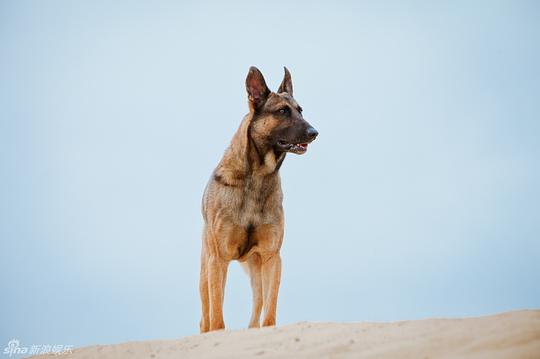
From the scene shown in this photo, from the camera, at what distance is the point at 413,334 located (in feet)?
16.5

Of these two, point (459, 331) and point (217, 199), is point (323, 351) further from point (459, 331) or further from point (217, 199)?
point (217, 199)

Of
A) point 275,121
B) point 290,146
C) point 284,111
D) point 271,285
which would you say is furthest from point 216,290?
point 284,111

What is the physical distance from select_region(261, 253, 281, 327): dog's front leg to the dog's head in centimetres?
161

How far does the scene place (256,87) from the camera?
8.87 metres

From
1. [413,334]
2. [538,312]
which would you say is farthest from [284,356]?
[538,312]

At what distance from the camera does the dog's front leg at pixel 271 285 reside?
337 inches

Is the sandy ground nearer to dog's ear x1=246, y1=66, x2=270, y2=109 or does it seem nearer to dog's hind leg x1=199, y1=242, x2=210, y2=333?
dog's hind leg x1=199, y1=242, x2=210, y2=333

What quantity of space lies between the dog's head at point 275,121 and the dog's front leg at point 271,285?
1610 millimetres

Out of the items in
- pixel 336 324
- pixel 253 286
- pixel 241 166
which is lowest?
pixel 336 324

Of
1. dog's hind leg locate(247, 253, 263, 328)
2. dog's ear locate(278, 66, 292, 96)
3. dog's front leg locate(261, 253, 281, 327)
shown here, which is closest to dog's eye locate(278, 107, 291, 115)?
dog's ear locate(278, 66, 292, 96)

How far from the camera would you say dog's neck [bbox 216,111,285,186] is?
8.66 m

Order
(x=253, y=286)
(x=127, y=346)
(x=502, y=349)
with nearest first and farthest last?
(x=502, y=349) < (x=127, y=346) < (x=253, y=286)

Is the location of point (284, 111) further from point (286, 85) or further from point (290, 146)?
point (286, 85)

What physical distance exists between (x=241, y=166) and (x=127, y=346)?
298 centimetres
